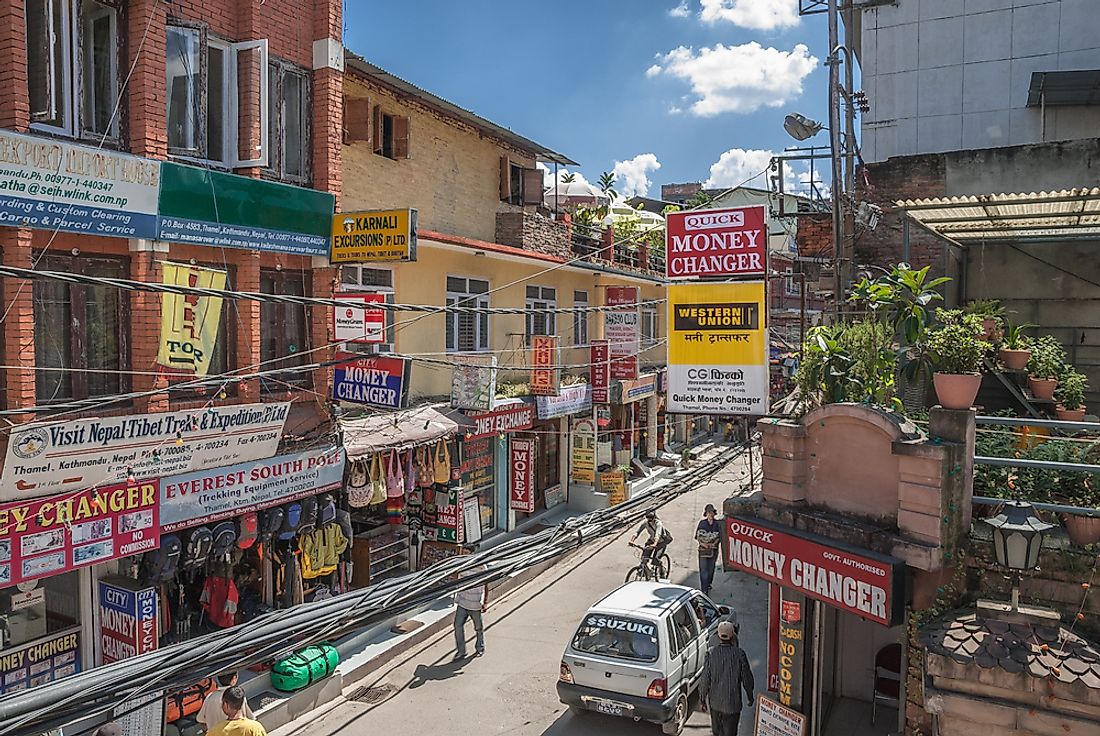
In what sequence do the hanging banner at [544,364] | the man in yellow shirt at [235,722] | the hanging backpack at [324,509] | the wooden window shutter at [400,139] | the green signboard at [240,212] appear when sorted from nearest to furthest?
the man in yellow shirt at [235,722] → the green signboard at [240,212] → the hanging backpack at [324,509] → the wooden window shutter at [400,139] → the hanging banner at [544,364]

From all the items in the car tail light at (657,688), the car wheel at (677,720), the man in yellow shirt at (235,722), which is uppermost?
the man in yellow shirt at (235,722)

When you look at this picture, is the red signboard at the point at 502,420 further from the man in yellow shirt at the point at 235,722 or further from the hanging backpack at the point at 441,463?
the man in yellow shirt at the point at 235,722

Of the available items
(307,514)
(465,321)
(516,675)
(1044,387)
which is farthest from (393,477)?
(1044,387)

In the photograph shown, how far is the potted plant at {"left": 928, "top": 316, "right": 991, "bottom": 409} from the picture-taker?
821 centimetres

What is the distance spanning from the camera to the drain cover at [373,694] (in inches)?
524

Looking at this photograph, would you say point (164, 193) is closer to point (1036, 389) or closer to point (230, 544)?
point (230, 544)

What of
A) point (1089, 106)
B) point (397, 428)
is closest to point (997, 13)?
point (1089, 106)

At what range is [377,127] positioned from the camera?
687 inches

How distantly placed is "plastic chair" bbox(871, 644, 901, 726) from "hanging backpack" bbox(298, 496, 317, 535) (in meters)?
8.85

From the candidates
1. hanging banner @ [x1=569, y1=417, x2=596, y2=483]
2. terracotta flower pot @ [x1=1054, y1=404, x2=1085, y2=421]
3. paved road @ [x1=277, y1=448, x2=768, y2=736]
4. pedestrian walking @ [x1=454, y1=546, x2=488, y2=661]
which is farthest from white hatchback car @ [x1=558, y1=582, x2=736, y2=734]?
hanging banner @ [x1=569, y1=417, x2=596, y2=483]

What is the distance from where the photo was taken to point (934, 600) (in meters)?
8.05

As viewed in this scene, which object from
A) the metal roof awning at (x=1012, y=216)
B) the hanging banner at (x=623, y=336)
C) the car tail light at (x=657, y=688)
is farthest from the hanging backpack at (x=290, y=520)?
the hanging banner at (x=623, y=336)

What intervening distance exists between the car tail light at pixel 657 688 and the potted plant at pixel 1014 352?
6.86 metres

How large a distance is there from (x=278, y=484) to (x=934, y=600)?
368 inches
